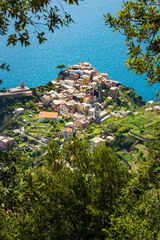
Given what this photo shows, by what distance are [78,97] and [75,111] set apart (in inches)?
93.0

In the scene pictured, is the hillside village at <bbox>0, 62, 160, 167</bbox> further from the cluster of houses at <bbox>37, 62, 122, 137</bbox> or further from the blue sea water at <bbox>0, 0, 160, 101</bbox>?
the blue sea water at <bbox>0, 0, 160, 101</bbox>

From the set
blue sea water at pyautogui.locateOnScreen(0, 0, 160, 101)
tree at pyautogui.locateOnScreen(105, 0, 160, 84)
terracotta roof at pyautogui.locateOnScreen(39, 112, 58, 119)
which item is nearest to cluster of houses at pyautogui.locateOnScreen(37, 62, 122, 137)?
terracotta roof at pyautogui.locateOnScreen(39, 112, 58, 119)

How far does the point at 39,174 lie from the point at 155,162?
10.9 feet

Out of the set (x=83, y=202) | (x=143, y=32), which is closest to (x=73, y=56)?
(x=83, y=202)

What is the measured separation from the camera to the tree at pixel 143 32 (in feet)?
13.2

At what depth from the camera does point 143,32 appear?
409 cm

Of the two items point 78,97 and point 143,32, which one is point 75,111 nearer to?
point 78,97

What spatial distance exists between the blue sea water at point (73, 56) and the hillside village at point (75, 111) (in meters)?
5.89

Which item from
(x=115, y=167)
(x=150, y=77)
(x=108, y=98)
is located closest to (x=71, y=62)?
(x=108, y=98)

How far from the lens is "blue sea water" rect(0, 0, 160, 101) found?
2473 inches

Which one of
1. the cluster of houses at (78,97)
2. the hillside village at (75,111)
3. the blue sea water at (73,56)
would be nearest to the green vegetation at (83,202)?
the hillside village at (75,111)

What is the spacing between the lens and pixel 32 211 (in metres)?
7.77

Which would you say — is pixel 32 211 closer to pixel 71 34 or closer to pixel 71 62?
pixel 71 62

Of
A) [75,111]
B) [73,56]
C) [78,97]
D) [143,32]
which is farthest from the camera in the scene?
[73,56]
